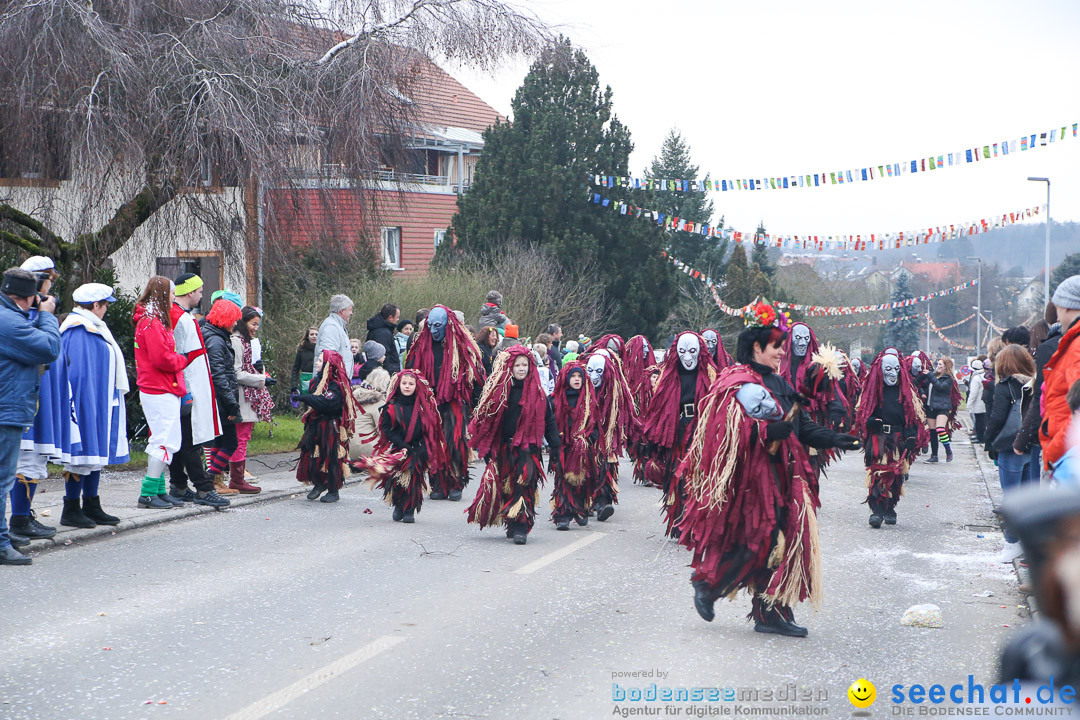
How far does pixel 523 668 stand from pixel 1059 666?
4.01 metres

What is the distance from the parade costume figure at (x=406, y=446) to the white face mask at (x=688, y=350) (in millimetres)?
2368

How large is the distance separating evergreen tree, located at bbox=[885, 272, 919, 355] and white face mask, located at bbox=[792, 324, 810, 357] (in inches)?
2686

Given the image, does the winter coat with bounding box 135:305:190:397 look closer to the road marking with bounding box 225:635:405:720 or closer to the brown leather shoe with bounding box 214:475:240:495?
the brown leather shoe with bounding box 214:475:240:495

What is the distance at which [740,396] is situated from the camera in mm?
5988

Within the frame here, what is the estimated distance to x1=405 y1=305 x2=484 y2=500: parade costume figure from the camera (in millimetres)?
10844

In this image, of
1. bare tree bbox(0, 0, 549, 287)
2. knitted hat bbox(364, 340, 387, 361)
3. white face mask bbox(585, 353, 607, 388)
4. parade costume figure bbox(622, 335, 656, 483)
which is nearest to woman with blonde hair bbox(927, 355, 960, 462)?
parade costume figure bbox(622, 335, 656, 483)

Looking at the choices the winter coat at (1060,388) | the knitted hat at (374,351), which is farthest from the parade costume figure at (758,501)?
the knitted hat at (374,351)

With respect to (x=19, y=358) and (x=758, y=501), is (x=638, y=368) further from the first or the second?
(x=19, y=358)

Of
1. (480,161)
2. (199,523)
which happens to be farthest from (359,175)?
(480,161)

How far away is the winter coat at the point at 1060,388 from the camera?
6102 millimetres

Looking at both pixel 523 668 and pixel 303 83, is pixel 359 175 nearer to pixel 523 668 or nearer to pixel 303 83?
pixel 303 83

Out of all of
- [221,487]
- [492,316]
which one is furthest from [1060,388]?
[492,316]

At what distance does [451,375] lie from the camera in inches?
433

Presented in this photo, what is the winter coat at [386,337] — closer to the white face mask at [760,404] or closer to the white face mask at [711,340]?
the white face mask at [711,340]
